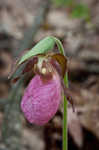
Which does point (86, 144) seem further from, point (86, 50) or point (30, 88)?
point (86, 50)

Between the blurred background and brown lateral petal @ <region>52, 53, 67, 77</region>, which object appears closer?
brown lateral petal @ <region>52, 53, 67, 77</region>

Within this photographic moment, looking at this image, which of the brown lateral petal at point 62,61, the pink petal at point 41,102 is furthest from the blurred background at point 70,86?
the brown lateral petal at point 62,61

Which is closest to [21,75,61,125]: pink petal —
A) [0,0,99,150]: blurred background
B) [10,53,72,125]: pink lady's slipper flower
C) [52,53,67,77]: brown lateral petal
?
[10,53,72,125]: pink lady's slipper flower

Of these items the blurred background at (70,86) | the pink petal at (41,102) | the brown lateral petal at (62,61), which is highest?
the brown lateral petal at (62,61)

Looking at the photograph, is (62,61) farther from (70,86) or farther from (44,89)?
(70,86)

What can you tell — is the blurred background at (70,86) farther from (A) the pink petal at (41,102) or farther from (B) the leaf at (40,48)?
(B) the leaf at (40,48)

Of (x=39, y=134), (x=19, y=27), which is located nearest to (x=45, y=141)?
(x=39, y=134)

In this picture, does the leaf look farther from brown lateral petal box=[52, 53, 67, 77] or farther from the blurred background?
the blurred background
